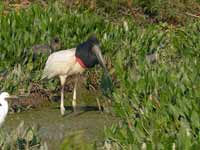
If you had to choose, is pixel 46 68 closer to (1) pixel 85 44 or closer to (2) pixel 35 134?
(1) pixel 85 44

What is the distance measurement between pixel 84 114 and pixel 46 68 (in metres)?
1.01

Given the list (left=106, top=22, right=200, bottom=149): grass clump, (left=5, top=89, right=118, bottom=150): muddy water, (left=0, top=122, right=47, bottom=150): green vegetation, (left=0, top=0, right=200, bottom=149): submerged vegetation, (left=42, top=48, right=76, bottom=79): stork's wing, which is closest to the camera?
(left=106, top=22, right=200, bottom=149): grass clump

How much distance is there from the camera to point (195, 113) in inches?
259

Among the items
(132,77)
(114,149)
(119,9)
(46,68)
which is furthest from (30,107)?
(119,9)

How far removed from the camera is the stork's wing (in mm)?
11211

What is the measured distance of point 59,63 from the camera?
36.8 ft

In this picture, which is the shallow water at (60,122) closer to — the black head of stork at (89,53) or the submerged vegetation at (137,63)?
the submerged vegetation at (137,63)

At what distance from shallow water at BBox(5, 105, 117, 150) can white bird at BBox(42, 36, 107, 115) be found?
335 millimetres

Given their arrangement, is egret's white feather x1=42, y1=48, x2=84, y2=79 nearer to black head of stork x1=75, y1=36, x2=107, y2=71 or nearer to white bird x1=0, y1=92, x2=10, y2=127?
black head of stork x1=75, y1=36, x2=107, y2=71

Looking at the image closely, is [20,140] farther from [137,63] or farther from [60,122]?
[137,63]

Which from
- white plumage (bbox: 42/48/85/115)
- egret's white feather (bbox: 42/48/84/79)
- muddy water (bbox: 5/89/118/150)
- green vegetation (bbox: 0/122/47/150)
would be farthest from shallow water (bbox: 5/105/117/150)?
green vegetation (bbox: 0/122/47/150)

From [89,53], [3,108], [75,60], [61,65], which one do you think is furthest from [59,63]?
[3,108]

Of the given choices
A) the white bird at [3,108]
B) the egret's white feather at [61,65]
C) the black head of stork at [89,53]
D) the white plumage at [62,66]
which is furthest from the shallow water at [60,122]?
the white bird at [3,108]

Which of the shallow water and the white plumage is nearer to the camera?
the shallow water
